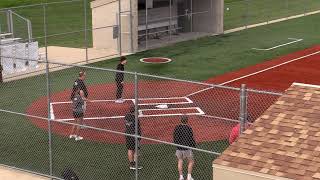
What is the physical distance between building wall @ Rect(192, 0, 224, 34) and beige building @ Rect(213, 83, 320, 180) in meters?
23.8

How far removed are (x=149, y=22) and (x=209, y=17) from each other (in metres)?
4.24

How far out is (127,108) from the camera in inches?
733

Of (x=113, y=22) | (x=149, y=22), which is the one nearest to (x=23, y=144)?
(x=113, y=22)

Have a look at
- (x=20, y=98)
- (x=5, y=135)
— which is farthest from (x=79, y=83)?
Result: (x=20, y=98)

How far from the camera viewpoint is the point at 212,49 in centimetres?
2948

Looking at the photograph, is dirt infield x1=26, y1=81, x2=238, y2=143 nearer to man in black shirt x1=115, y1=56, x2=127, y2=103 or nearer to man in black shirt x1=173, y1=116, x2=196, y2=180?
man in black shirt x1=115, y1=56, x2=127, y2=103

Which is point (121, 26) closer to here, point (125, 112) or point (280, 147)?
point (125, 112)

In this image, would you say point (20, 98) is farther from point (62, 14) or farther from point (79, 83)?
point (62, 14)

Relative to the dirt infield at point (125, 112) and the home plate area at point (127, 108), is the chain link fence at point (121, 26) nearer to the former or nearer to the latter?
the dirt infield at point (125, 112)

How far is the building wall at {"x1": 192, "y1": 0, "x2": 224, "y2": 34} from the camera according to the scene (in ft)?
111

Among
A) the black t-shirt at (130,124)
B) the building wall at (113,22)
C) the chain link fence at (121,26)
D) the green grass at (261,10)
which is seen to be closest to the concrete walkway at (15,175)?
the black t-shirt at (130,124)

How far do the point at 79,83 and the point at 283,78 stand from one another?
34.4 feet

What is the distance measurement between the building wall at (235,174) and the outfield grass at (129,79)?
4061mm

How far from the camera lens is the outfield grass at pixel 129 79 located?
46.2 feet
